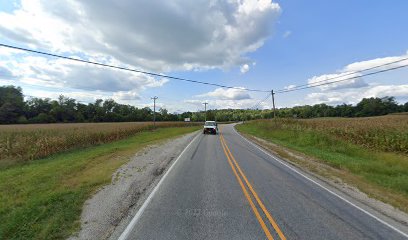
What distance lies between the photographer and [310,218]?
6.39 metres

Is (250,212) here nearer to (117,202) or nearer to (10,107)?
(117,202)

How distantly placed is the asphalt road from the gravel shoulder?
31 cm

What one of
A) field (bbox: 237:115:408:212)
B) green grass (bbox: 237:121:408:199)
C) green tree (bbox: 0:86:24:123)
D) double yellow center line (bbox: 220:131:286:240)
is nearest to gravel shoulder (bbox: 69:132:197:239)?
double yellow center line (bbox: 220:131:286:240)

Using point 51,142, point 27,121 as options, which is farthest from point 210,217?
point 27,121

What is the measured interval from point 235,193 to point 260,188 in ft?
3.80

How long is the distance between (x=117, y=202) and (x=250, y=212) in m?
3.48

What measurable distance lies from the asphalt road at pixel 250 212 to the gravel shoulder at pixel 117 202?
0.31m

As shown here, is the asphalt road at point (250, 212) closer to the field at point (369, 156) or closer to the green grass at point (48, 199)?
the green grass at point (48, 199)

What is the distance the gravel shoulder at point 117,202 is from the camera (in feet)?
17.9

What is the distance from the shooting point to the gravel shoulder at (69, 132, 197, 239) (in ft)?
17.9

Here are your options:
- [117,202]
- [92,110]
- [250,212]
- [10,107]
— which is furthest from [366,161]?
[92,110]

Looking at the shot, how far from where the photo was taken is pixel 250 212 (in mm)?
6660

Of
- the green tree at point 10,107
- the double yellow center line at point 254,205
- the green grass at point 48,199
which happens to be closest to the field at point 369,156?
the double yellow center line at point 254,205

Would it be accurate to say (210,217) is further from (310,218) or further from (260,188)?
(260,188)
